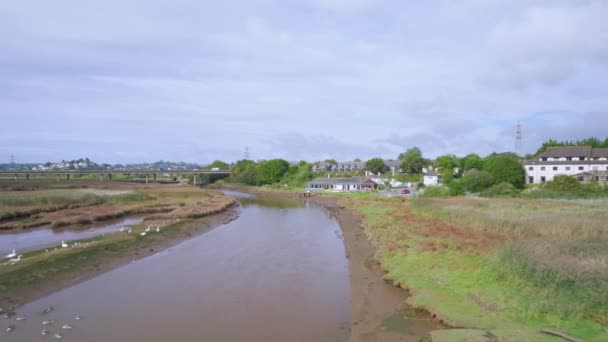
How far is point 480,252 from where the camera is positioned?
55.2 feet

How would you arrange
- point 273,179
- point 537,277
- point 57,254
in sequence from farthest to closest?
point 273,179 → point 57,254 → point 537,277

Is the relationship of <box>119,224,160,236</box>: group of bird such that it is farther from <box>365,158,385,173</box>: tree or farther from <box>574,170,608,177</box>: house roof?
<box>365,158,385,173</box>: tree

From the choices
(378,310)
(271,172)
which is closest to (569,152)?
(378,310)

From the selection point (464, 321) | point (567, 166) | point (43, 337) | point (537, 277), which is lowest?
point (43, 337)

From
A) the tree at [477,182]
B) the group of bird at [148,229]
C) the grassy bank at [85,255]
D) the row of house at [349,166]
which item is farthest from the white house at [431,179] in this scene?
the group of bird at [148,229]

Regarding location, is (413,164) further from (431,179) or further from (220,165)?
(220,165)

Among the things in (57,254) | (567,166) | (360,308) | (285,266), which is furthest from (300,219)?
(567,166)

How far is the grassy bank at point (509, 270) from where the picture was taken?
10383 millimetres

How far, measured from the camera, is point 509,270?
13.2 m

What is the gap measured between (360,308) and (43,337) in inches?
403

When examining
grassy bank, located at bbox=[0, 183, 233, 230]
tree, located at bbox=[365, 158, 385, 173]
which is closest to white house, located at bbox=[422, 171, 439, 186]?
tree, located at bbox=[365, 158, 385, 173]

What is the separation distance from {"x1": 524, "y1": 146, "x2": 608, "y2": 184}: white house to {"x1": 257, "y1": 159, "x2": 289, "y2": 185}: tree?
168 ft

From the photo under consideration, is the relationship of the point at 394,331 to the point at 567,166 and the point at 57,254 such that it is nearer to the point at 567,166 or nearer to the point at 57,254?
the point at 57,254

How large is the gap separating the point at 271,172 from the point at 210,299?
74.6m
